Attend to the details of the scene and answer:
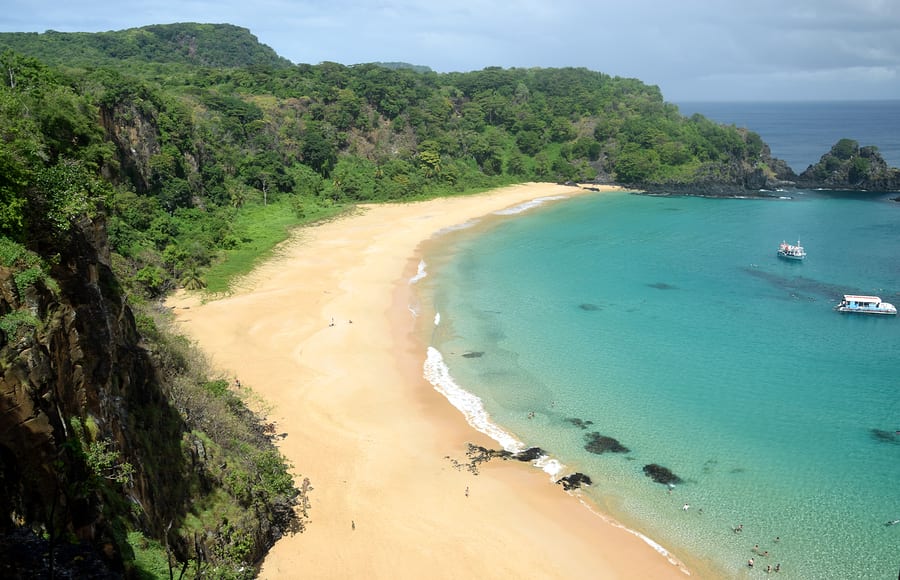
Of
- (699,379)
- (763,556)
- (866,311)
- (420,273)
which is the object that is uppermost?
(420,273)

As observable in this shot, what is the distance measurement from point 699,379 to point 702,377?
16.2 inches

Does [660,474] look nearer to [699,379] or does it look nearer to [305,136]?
[699,379]

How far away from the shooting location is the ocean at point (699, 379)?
2475cm

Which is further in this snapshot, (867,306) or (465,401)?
(867,306)

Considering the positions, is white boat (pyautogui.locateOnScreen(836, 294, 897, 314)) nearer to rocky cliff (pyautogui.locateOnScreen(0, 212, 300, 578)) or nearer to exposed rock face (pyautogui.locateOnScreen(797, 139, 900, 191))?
rocky cliff (pyautogui.locateOnScreen(0, 212, 300, 578))

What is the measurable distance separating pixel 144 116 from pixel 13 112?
44205 mm

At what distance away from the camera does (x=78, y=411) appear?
13969 millimetres

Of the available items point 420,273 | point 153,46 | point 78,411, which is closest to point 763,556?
point 78,411

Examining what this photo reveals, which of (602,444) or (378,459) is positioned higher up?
(602,444)

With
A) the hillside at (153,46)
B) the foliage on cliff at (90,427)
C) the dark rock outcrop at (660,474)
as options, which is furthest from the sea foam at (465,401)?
the hillside at (153,46)

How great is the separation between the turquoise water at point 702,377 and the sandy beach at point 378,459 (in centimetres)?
199

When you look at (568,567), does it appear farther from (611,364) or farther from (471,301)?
(471,301)

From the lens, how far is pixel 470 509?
25.0 metres

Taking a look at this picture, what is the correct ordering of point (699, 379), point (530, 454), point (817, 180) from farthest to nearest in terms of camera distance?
point (817, 180) → point (699, 379) → point (530, 454)
